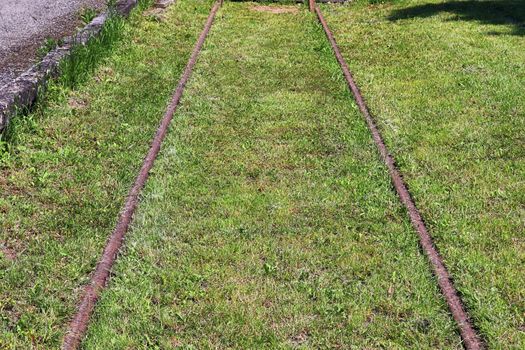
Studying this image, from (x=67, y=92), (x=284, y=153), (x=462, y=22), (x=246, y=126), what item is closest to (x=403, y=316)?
(x=284, y=153)

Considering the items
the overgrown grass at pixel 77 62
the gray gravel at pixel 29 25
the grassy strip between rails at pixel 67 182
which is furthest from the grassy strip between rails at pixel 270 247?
the gray gravel at pixel 29 25

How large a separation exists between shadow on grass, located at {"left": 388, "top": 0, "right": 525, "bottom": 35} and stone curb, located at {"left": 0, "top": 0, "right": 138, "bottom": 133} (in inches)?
234

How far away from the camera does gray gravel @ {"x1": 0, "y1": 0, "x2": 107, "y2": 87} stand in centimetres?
871

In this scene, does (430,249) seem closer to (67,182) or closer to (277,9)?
(67,182)

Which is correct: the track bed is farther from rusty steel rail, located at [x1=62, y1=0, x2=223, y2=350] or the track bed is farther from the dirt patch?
the dirt patch

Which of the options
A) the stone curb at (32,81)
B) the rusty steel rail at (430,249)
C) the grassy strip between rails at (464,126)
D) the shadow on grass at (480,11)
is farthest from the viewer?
the shadow on grass at (480,11)

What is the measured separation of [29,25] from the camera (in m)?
10.7

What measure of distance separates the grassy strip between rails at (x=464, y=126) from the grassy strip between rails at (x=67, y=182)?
2246 mm

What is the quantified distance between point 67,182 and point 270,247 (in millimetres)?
1891

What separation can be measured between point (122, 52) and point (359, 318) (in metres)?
6.77

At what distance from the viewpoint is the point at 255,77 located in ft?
28.5

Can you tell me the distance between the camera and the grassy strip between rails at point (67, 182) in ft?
13.1

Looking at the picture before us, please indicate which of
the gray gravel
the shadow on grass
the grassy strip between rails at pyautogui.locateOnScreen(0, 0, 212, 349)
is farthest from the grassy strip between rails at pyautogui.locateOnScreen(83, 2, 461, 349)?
the shadow on grass

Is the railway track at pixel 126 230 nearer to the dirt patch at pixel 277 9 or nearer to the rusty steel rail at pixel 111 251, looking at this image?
the rusty steel rail at pixel 111 251
